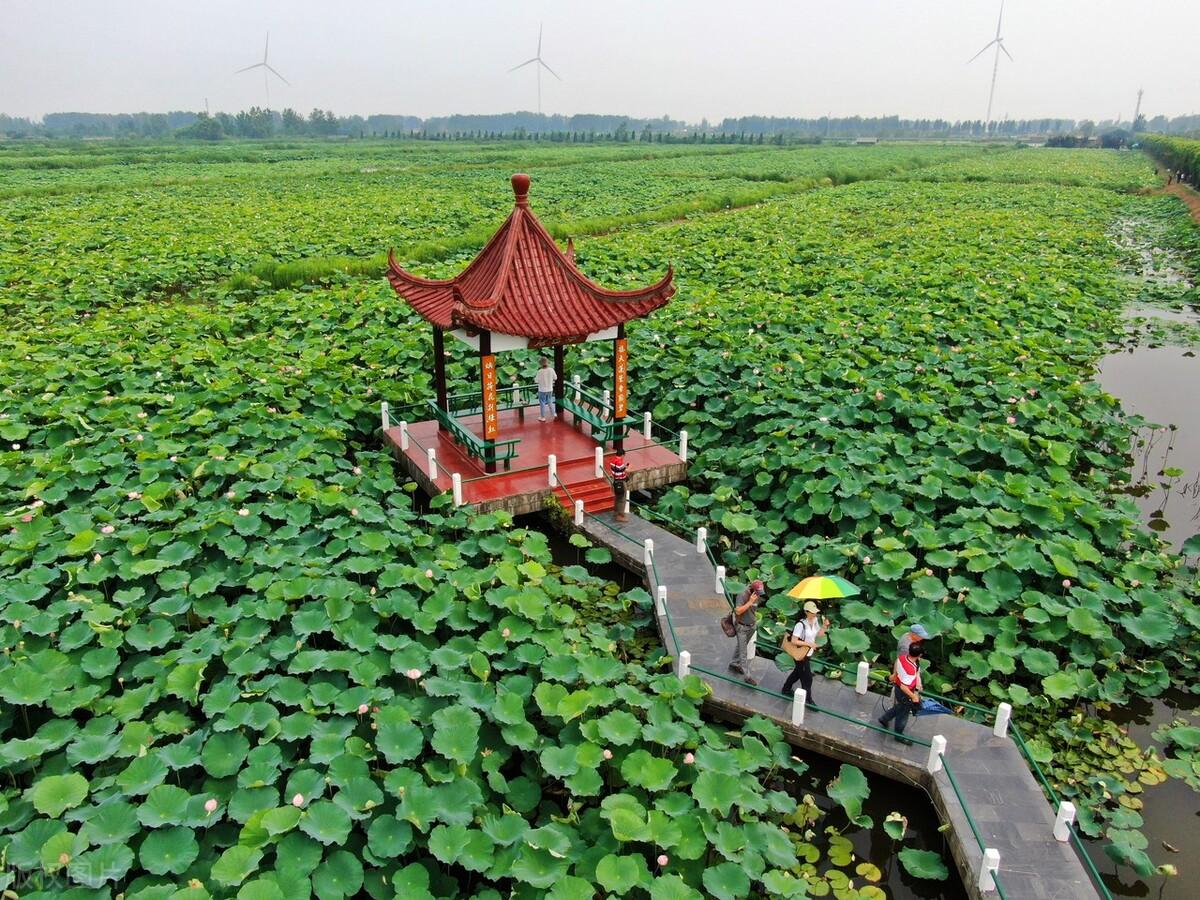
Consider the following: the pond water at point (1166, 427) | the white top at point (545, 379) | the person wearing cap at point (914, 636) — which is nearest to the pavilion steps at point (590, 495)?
the white top at point (545, 379)

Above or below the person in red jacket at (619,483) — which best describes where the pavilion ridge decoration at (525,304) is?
above

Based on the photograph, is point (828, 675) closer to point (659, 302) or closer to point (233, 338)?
point (659, 302)

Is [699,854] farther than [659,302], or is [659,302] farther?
[659,302]

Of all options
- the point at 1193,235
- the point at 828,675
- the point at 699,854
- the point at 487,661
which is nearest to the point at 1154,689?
the point at 828,675

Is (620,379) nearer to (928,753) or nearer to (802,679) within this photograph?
(802,679)

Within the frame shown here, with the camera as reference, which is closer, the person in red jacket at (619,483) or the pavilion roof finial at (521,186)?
the person in red jacket at (619,483)

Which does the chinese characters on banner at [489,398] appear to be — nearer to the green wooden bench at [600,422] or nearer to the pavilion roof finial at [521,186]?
the green wooden bench at [600,422]

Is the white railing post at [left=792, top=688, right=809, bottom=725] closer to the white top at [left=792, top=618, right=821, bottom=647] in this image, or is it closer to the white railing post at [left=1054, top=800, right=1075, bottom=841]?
the white top at [left=792, top=618, right=821, bottom=647]
